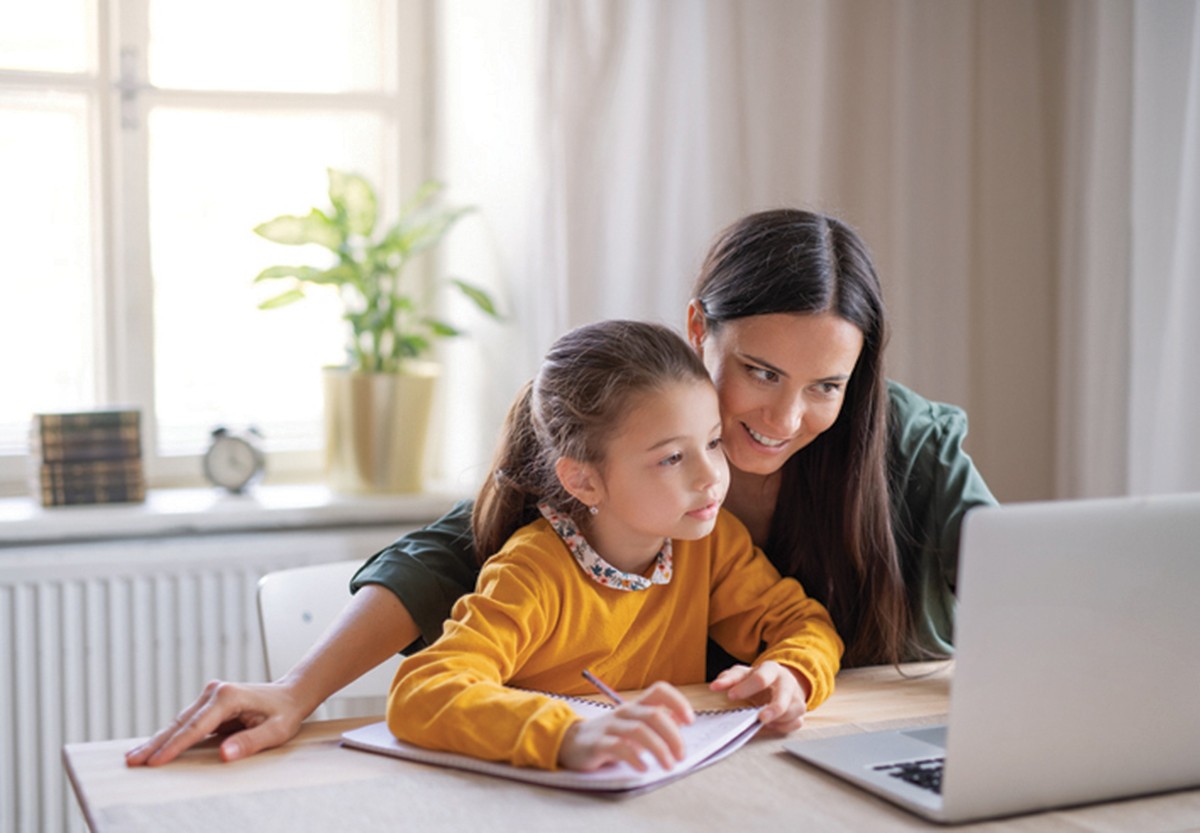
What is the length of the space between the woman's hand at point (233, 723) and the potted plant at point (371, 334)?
1297 millimetres

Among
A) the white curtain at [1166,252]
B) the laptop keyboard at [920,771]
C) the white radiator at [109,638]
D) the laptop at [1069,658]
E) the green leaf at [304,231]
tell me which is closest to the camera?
the laptop at [1069,658]

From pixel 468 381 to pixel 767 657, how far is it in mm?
1516

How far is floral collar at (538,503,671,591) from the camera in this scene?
4.38 ft

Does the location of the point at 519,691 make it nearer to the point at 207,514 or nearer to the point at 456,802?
the point at 456,802

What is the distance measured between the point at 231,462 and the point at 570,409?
1376 mm

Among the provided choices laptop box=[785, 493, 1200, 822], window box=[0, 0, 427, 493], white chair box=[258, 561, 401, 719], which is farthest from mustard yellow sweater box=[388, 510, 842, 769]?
window box=[0, 0, 427, 493]

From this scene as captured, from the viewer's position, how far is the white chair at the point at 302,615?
1.66 m

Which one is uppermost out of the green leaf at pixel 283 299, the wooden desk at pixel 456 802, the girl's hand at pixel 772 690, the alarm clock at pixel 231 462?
the green leaf at pixel 283 299

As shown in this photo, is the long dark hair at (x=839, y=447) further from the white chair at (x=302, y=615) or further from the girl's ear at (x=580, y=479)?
the white chair at (x=302, y=615)

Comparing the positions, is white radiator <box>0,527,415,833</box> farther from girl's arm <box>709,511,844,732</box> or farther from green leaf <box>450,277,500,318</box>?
girl's arm <box>709,511,844,732</box>

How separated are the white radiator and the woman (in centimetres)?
101

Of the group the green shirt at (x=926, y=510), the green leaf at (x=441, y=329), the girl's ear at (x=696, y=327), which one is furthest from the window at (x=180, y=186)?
the girl's ear at (x=696, y=327)

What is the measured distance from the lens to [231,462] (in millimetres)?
2529

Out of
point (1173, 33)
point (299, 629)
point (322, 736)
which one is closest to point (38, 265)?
point (299, 629)
